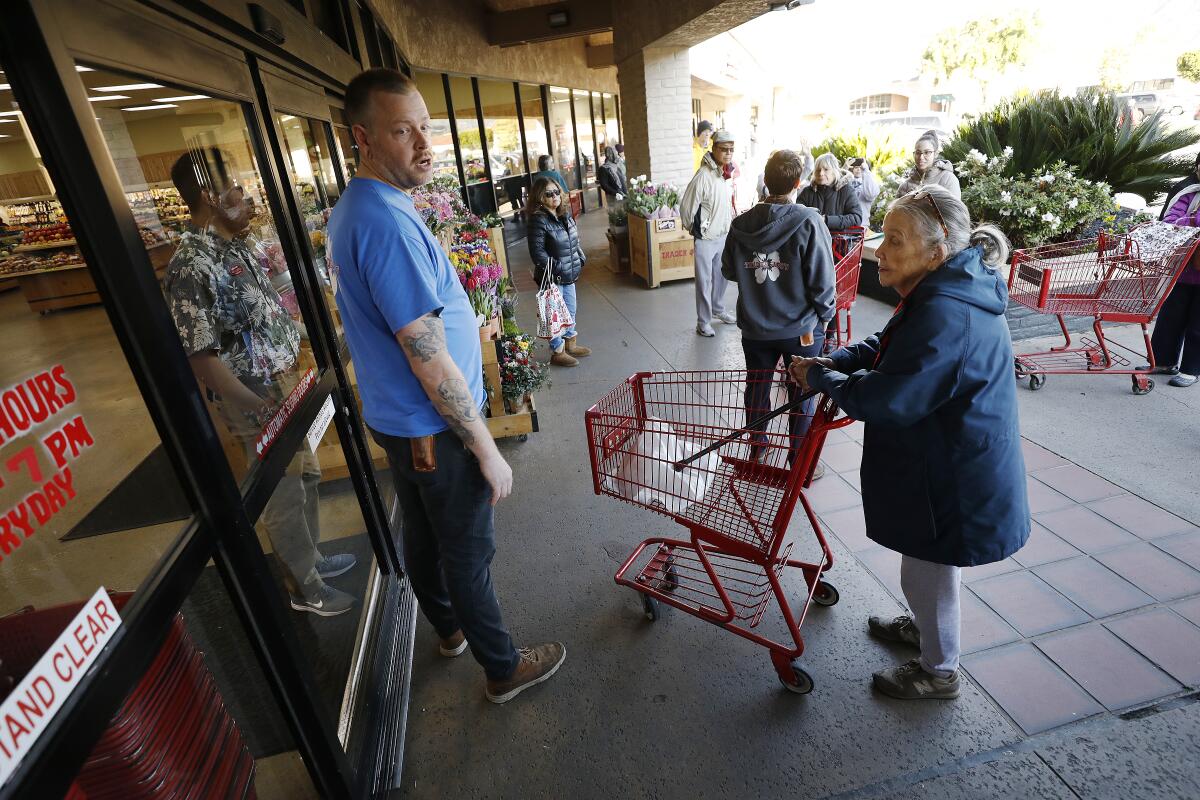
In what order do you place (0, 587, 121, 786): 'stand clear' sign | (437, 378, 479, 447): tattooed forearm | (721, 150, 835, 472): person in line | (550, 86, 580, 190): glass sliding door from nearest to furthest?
(0, 587, 121, 786): 'stand clear' sign
(437, 378, 479, 447): tattooed forearm
(721, 150, 835, 472): person in line
(550, 86, 580, 190): glass sliding door

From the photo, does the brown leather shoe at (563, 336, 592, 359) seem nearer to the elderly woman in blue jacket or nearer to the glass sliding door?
the elderly woman in blue jacket

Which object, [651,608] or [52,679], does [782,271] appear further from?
[52,679]

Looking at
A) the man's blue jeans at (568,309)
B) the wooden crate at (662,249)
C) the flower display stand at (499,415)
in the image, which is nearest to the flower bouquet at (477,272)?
the flower display stand at (499,415)

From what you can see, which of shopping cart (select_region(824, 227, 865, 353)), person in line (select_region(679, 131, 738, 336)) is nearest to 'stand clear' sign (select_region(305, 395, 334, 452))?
shopping cart (select_region(824, 227, 865, 353))

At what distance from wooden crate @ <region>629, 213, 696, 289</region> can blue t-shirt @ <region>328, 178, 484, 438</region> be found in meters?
6.50

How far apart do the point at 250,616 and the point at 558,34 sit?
11.9 metres

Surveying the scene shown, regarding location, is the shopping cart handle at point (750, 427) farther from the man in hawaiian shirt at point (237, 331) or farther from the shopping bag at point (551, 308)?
the shopping bag at point (551, 308)

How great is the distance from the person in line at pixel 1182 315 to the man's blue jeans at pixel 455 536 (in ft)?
16.4

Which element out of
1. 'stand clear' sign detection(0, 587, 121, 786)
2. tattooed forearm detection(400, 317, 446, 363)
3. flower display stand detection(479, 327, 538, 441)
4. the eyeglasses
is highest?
the eyeglasses

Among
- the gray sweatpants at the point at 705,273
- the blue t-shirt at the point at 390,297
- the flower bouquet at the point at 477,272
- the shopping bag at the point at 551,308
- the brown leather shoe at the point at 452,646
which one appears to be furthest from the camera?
the gray sweatpants at the point at 705,273

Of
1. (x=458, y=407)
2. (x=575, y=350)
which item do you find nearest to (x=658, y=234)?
(x=575, y=350)

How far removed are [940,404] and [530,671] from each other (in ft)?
5.94

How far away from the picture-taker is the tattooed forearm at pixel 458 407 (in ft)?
5.94

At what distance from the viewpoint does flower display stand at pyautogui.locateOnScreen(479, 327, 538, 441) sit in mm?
4293
